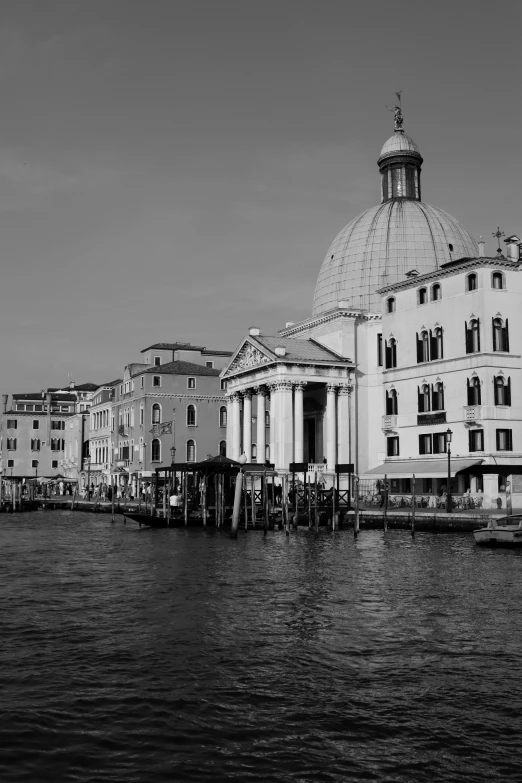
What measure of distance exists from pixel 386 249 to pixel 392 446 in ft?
58.7

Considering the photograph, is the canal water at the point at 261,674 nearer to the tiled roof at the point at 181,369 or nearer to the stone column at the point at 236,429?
the stone column at the point at 236,429

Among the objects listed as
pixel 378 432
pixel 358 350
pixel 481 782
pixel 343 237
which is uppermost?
pixel 343 237

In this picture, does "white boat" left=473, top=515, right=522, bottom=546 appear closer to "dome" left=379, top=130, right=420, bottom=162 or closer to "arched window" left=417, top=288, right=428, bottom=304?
"arched window" left=417, top=288, right=428, bottom=304

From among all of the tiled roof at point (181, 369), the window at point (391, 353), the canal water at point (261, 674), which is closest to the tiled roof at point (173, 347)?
the tiled roof at point (181, 369)

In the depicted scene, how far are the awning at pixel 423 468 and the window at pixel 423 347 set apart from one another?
6100mm

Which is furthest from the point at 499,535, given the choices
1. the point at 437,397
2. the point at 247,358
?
the point at 247,358

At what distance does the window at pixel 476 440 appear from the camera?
4806cm

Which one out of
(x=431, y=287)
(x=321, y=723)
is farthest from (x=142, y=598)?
(x=431, y=287)

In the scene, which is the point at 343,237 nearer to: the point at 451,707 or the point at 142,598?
the point at 142,598

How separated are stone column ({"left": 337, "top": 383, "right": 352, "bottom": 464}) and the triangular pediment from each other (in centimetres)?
586

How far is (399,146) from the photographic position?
73.0 metres

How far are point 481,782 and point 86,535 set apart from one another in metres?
35.9

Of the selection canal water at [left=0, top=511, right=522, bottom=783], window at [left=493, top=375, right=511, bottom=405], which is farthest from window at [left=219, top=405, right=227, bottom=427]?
canal water at [left=0, top=511, right=522, bottom=783]

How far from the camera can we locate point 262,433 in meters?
64.2
